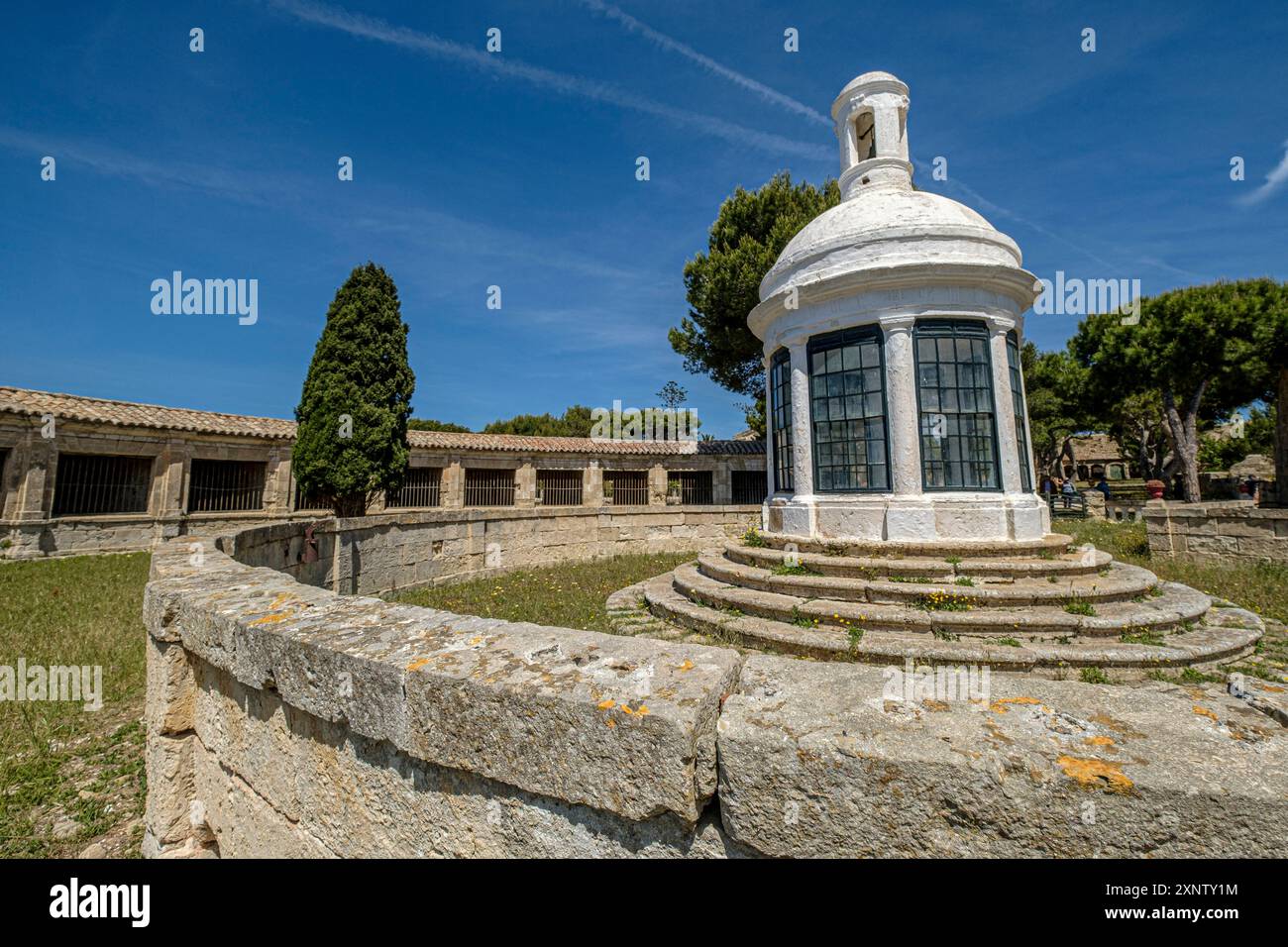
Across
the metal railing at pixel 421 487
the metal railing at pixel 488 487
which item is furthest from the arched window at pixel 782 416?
the metal railing at pixel 421 487

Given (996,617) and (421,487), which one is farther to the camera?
(421,487)

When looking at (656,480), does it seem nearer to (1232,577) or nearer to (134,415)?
(1232,577)

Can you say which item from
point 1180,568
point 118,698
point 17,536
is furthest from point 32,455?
point 1180,568

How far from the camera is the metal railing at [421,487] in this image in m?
20.1

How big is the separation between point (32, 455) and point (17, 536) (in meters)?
2.15

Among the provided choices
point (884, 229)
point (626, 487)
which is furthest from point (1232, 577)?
point (626, 487)

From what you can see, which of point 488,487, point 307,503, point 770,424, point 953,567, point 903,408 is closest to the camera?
point 953,567

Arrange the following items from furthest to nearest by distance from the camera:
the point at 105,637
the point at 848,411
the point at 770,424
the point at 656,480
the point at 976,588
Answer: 1. the point at 656,480
2. the point at 770,424
3. the point at 848,411
4. the point at 105,637
5. the point at 976,588

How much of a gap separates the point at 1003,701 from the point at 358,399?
671 inches

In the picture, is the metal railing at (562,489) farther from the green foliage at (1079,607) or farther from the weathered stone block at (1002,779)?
the weathered stone block at (1002,779)

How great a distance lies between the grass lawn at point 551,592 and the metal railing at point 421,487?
1048 cm

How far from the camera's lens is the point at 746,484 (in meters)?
23.2

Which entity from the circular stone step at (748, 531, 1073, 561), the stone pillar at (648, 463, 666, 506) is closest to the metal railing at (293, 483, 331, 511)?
the stone pillar at (648, 463, 666, 506)
